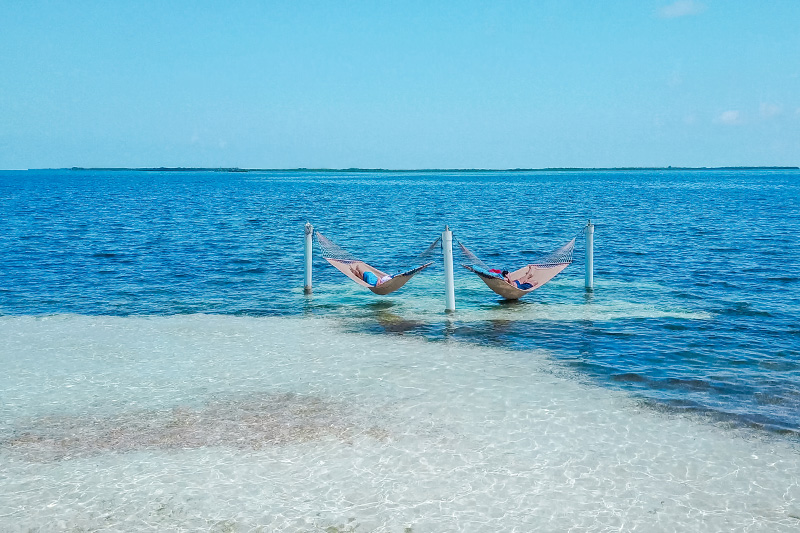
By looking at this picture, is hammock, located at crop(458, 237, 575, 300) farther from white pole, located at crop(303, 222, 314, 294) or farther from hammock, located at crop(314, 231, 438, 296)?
white pole, located at crop(303, 222, 314, 294)

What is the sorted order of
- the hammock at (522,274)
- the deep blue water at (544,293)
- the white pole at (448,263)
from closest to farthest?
the deep blue water at (544,293), the white pole at (448,263), the hammock at (522,274)

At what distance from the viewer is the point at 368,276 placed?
20188 mm

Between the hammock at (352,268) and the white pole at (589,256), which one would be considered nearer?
the hammock at (352,268)

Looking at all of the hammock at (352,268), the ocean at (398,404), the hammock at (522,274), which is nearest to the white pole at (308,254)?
the hammock at (352,268)

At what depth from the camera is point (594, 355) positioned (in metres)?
14.5

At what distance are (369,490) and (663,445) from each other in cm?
438

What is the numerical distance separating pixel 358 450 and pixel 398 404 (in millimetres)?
1990

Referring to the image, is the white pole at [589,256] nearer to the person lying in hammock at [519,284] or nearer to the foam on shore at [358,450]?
the person lying in hammock at [519,284]

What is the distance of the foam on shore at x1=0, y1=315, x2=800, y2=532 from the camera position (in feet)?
25.8

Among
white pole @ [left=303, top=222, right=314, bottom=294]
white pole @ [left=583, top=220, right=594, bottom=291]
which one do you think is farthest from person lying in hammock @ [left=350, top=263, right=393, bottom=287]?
white pole @ [left=583, top=220, right=594, bottom=291]

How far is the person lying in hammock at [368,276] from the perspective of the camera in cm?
1975

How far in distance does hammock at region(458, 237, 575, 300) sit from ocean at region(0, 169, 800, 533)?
516 mm

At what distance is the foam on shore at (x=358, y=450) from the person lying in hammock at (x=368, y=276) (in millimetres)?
5328

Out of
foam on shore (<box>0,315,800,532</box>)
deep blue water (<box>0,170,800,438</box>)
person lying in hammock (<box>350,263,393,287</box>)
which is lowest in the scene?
foam on shore (<box>0,315,800,532</box>)
